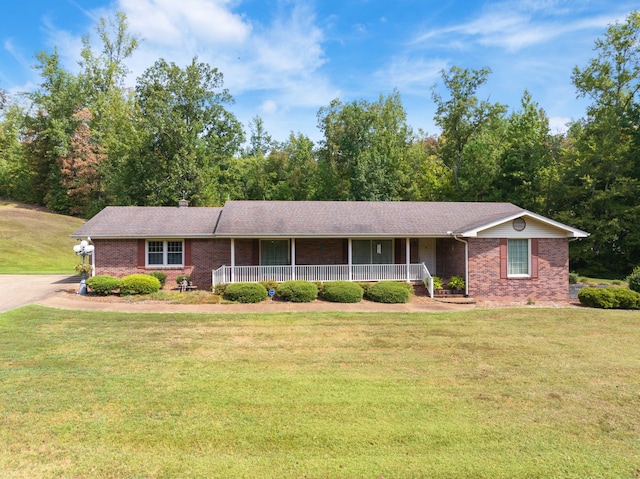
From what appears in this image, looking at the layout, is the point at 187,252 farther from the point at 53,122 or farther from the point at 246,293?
the point at 53,122

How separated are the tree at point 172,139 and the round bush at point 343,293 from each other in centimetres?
2007

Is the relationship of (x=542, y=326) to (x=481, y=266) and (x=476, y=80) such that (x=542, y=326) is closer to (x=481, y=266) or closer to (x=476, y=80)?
(x=481, y=266)

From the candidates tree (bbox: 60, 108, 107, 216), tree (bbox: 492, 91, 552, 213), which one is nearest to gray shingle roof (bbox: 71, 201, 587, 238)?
tree (bbox: 492, 91, 552, 213)

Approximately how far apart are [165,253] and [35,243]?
22.5m

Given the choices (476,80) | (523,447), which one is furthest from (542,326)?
(476,80)

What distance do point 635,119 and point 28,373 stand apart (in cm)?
3455

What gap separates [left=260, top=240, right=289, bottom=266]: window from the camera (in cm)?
1855

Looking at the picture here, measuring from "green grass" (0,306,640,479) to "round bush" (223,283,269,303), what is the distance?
14.3 feet

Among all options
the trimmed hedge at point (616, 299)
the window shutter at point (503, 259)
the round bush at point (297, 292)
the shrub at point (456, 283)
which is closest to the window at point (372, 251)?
the shrub at point (456, 283)

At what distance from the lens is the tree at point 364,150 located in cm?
3472

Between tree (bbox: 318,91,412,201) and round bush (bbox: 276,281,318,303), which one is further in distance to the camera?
tree (bbox: 318,91,412,201)

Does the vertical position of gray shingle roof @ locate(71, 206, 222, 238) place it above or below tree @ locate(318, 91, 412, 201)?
below

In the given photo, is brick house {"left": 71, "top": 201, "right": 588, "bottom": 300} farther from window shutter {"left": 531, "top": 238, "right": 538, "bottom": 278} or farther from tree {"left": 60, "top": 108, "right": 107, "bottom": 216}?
tree {"left": 60, "top": 108, "right": 107, "bottom": 216}

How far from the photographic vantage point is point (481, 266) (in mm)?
16406
